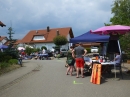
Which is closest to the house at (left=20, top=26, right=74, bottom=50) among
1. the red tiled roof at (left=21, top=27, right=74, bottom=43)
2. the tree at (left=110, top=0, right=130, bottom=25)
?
the red tiled roof at (left=21, top=27, right=74, bottom=43)

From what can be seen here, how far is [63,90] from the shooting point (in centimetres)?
832

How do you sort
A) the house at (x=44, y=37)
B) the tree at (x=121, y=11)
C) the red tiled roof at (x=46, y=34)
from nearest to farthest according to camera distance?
the tree at (x=121, y=11) < the house at (x=44, y=37) < the red tiled roof at (x=46, y=34)

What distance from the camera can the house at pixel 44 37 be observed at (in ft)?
209

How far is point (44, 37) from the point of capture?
214 feet

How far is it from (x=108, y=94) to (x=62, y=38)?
150 feet

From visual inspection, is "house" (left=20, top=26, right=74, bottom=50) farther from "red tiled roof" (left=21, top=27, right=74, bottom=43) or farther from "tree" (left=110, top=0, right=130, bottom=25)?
"tree" (left=110, top=0, right=130, bottom=25)

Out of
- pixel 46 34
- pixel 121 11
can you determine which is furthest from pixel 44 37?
pixel 121 11

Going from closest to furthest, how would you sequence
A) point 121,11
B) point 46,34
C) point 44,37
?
point 121,11 < point 44,37 < point 46,34

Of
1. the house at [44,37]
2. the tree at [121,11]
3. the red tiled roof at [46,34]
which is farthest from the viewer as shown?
the red tiled roof at [46,34]

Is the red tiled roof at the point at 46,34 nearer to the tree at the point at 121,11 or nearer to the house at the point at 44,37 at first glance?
the house at the point at 44,37

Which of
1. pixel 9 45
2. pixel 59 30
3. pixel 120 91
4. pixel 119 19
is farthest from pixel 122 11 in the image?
pixel 59 30

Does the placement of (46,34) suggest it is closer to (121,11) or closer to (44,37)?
(44,37)

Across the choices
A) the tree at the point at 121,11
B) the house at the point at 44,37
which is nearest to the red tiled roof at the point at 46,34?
the house at the point at 44,37

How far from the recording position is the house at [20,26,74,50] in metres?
63.7
